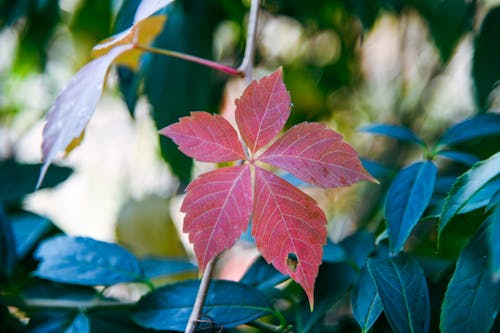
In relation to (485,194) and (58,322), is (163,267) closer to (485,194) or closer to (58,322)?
(58,322)

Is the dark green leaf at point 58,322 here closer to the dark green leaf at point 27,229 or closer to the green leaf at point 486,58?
the dark green leaf at point 27,229

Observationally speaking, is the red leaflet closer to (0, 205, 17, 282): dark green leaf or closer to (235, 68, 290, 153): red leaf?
(235, 68, 290, 153): red leaf

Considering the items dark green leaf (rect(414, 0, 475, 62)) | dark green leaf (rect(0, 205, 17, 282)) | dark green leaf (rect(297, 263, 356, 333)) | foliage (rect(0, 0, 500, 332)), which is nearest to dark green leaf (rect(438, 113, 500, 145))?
foliage (rect(0, 0, 500, 332))

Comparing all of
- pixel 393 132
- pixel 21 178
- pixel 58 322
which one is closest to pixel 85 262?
pixel 58 322

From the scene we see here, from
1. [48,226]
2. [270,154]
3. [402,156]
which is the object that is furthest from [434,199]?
[402,156]

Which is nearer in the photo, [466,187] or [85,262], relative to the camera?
[466,187]

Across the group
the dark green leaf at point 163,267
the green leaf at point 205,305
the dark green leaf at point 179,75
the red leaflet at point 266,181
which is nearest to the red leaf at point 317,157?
the red leaflet at point 266,181

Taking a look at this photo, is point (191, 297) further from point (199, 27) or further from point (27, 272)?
point (199, 27)
